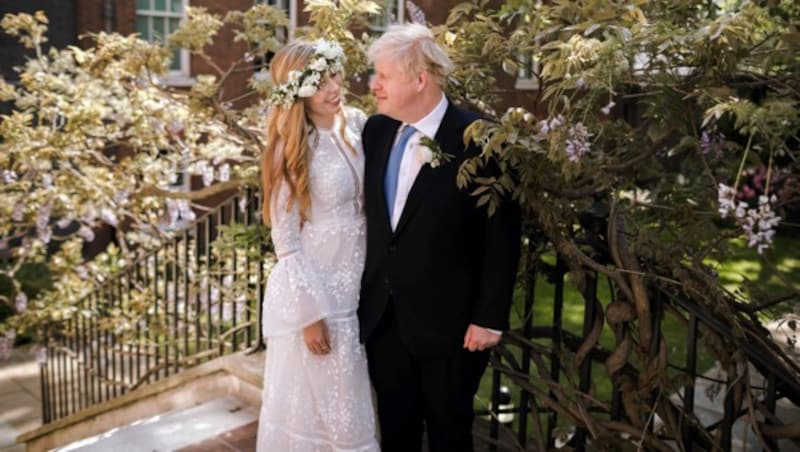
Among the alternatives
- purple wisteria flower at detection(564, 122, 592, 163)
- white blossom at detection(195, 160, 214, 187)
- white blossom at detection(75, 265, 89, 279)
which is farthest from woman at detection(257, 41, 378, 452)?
white blossom at detection(75, 265, 89, 279)

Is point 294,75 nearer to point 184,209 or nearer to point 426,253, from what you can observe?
point 426,253

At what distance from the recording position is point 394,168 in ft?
9.70

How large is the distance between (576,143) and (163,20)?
450 inches

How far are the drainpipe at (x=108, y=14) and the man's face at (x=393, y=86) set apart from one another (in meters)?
10.3

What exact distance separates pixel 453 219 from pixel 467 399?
0.68 metres

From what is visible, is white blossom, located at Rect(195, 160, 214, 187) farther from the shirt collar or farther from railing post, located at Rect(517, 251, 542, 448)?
the shirt collar

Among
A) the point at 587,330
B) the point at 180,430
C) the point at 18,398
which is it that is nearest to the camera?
the point at 587,330

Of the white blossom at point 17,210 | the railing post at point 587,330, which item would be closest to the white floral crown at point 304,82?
the railing post at point 587,330

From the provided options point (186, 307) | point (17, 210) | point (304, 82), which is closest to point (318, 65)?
point (304, 82)

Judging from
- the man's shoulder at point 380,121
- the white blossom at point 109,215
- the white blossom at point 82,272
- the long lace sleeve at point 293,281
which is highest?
the man's shoulder at point 380,121

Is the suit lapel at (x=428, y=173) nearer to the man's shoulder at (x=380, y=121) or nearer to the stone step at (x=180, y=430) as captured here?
the man's shoulder at (x=380, y=121)

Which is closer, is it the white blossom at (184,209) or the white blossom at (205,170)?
the white blossom at (205,170)

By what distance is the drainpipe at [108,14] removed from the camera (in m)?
12.0

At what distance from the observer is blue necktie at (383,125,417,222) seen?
115 inches
